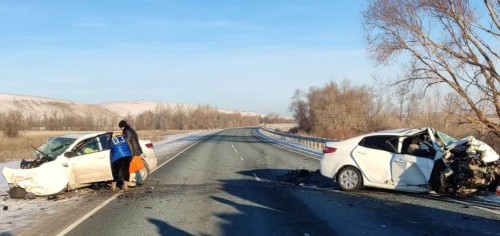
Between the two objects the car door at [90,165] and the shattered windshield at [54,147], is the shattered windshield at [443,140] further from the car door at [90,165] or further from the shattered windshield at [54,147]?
the shattered windshield at [54,147]

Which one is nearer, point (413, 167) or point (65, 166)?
point (413, 167)

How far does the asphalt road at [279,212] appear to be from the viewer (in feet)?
24.9

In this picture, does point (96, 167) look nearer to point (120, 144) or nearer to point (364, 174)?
point (120, 144)

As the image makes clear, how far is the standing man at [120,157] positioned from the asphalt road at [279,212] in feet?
1.71

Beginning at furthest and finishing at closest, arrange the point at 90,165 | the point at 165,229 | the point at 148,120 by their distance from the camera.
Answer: the point at 148,120
the point at 90,165
the point at 165,229

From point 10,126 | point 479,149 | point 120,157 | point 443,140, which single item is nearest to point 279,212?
point 443,140

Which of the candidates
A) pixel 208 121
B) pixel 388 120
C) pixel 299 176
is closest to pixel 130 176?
pixel 299 176

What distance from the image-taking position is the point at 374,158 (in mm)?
11586

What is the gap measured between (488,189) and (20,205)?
9925 millimetres

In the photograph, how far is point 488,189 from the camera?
1098 cm

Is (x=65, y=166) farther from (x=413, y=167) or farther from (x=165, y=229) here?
(x=413, y=167)

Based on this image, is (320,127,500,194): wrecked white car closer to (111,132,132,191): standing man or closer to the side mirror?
(111,132,132,191): standing man

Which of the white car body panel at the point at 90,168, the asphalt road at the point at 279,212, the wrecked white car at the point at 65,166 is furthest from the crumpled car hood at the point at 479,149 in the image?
the wrecked white car at the point at 65,166

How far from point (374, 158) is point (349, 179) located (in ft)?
2.55
